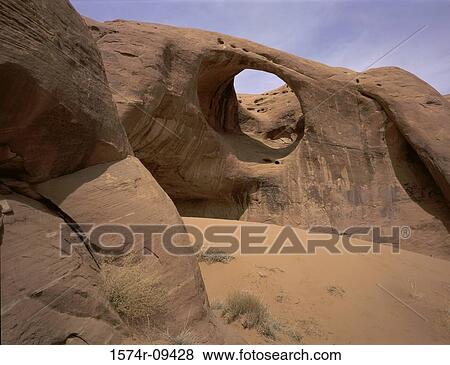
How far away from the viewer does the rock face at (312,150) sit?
8.99 m

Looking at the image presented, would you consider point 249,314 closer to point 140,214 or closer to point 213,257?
point 140,214

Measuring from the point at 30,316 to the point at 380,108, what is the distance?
10808mm

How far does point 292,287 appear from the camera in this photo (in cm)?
513

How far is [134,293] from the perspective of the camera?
2934 mm

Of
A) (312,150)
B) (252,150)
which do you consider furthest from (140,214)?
(252,150)

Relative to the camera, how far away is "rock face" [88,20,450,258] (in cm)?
899

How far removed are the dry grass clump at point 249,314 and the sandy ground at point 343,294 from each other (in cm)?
9

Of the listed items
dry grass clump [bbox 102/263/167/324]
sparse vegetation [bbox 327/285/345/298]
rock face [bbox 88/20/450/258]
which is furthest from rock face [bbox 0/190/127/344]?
rock face [bbox 88/20/450/258]

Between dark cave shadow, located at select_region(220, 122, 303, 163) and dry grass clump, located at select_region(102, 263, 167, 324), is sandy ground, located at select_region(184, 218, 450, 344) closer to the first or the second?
dry grass clump, located at select_region(102, 263, 167, 324)

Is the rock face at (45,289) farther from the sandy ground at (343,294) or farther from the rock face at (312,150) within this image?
the rock face at (312,150)

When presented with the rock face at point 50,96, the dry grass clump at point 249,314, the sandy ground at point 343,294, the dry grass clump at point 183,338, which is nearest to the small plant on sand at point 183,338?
the dry grass clump at point 183,338

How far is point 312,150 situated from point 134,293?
8.44m
